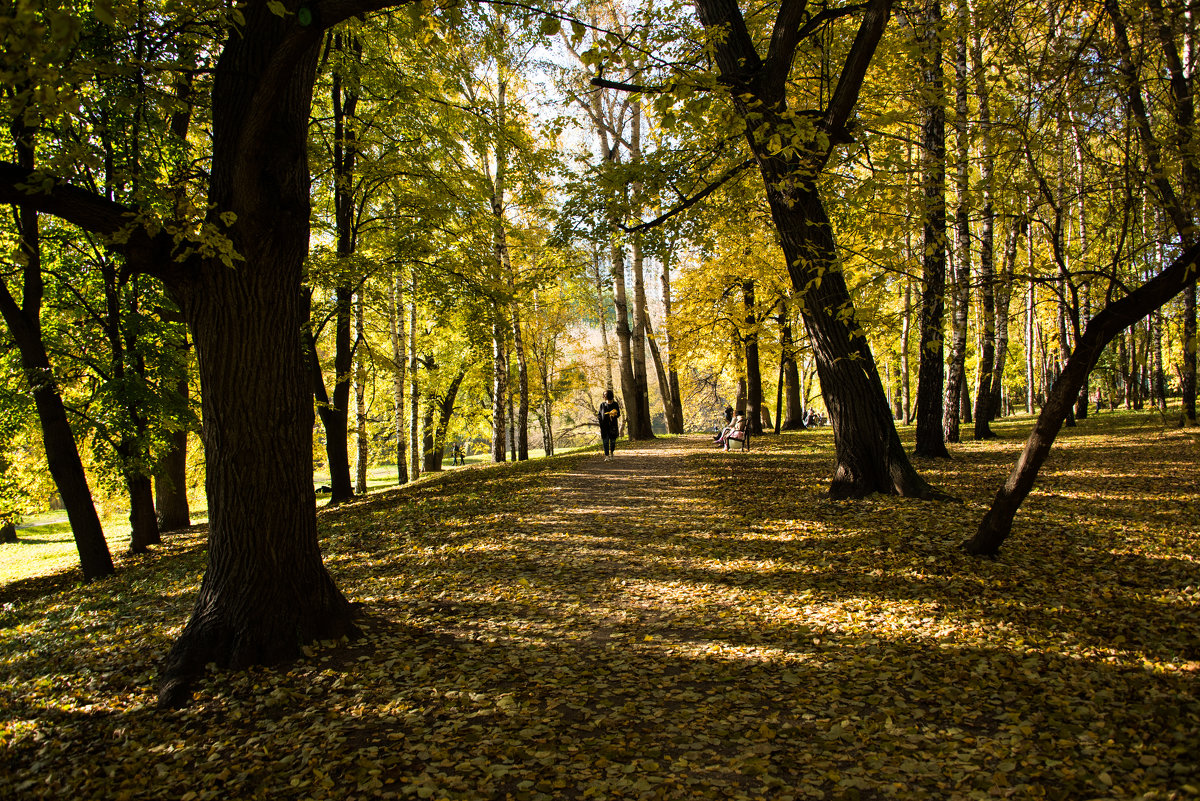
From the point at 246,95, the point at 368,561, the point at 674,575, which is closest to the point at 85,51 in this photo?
the point at 246,95

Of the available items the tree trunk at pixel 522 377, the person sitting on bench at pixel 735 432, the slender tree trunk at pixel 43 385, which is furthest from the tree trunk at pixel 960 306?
the slender tree trunk at pixel 43 385

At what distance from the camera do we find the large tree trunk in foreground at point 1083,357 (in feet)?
13.9

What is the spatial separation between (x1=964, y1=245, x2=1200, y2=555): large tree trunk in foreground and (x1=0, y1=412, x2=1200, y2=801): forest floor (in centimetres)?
73

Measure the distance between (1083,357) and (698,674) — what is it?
12.1 ft

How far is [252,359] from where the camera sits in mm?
4344

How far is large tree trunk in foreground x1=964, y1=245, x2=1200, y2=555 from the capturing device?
4.25 metres

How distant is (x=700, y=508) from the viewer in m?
9.16

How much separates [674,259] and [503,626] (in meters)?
7.20

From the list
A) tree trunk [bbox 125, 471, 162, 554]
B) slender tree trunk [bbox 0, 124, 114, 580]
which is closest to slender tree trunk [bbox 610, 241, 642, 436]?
tree trunk [bbox 125, 471, 162, 554]

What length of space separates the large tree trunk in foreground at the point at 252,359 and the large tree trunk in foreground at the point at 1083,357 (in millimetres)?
5553

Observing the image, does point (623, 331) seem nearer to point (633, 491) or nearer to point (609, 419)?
point (609, 419)

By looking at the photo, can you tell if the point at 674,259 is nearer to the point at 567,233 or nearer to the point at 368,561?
the point at 567,233

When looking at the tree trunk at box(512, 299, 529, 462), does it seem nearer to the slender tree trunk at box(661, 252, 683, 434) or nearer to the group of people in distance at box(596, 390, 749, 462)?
the group of people in distance at box(596, 390, 749, 462)

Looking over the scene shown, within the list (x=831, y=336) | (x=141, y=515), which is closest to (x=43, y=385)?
(x=141, y=515)
